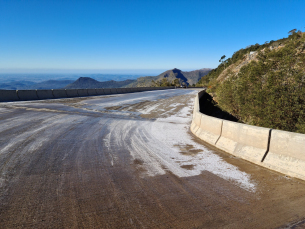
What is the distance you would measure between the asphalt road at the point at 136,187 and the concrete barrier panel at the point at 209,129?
502 mm

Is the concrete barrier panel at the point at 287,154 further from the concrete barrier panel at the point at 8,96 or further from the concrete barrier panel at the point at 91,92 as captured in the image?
the concrete barrier panel at the point at 91,92

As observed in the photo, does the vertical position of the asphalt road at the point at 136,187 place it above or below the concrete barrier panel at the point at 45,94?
below

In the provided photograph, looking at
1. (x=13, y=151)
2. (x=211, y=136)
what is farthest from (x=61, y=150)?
(x=211, y=136)

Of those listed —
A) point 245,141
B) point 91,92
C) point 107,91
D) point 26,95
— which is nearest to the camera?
point 245,141

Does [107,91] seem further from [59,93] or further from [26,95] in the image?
[26,95]

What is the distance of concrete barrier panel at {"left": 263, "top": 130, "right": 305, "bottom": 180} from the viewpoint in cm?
443

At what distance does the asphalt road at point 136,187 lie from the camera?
3.07 m

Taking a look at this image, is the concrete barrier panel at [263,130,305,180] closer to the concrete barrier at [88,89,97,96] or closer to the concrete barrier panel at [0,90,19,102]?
the concrete barrier panel at [0,90,19,102]

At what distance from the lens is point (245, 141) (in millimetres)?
5746

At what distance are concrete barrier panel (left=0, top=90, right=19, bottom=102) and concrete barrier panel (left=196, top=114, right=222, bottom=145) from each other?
702 inches

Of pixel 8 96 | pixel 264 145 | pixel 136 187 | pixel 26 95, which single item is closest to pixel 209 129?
pixel 264 145

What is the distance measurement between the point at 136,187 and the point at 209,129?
14.1ft

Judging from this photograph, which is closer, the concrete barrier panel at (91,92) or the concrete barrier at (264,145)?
the concrete barrier at (264,145)

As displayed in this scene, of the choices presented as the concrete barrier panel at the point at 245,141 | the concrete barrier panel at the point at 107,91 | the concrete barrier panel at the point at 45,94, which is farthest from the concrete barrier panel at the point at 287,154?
the concrete barrier panel at the point at 107,91
